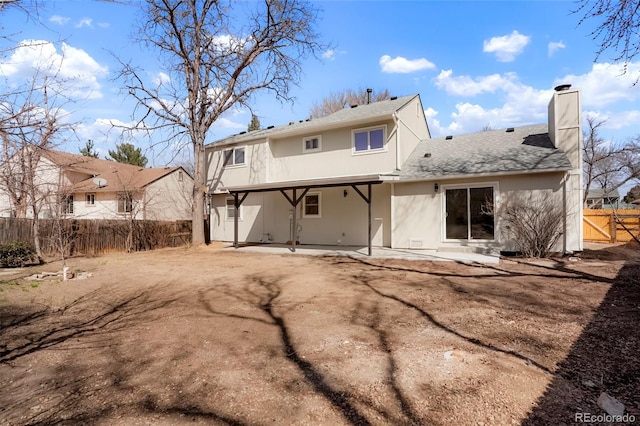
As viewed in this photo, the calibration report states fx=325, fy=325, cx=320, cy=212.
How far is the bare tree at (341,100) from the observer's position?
98.3ft

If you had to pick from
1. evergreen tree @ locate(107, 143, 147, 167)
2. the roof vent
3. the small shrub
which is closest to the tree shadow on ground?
the small shrub

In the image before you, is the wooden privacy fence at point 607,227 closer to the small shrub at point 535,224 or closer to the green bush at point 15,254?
the small shrub at point 535,224

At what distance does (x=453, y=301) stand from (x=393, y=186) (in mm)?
7234

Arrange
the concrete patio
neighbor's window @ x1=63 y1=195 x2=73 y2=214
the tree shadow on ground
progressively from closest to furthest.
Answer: the tree shadow on ground, the concrete patio, neighbor's window @ x1=63 y1=195 x2=73 y2=214

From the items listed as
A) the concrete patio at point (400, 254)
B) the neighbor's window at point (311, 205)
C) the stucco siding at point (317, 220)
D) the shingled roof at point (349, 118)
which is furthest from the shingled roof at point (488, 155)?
the neighbor's window at point (311, 205)

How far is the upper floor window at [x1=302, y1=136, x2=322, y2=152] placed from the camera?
14273mm

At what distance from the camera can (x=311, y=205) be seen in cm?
1439

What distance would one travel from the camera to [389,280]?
7246 millimetres

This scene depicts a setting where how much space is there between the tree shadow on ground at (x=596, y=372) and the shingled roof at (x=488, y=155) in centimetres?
669

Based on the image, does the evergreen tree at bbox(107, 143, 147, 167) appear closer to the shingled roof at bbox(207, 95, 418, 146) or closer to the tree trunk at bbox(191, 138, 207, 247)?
the shingled roof at bbox(207, 95, 418, 146)

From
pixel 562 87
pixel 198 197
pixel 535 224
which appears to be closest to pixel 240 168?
pixel 198 197

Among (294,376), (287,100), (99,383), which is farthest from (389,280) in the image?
(287,100)

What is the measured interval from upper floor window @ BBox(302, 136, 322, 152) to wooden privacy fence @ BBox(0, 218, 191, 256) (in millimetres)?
7958

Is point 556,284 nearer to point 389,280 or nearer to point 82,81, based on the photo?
point 389,280
